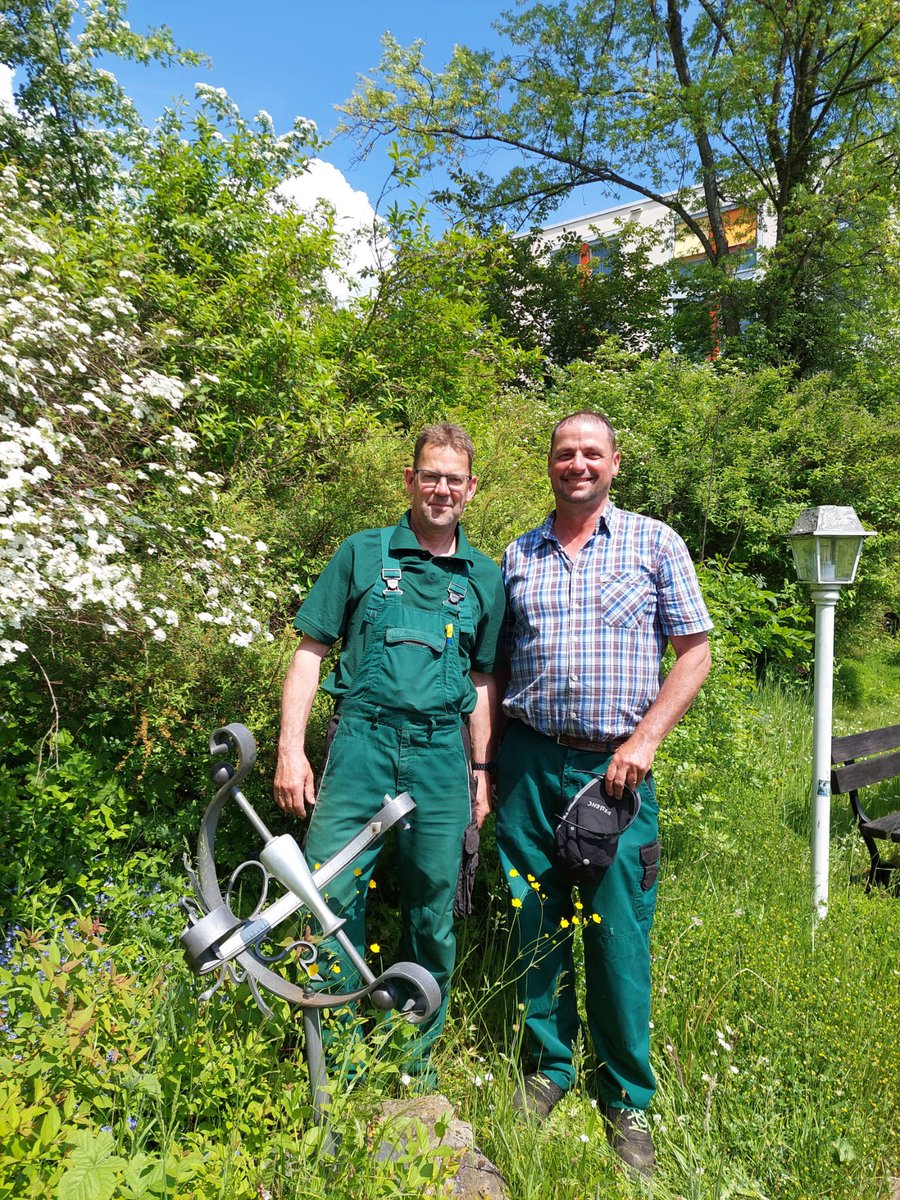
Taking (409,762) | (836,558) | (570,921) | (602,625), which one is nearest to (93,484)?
(409,762)

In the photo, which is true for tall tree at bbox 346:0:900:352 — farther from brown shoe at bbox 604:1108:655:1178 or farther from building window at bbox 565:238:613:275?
brown shoe at bbox 604:1108:655:1178

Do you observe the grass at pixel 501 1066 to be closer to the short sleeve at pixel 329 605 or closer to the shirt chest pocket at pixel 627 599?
the short sleeve at pixel 329 605

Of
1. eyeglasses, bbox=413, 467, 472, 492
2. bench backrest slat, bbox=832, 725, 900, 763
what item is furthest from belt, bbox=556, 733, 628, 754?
bench backrest slat, bbox=832, 725, 900, 763

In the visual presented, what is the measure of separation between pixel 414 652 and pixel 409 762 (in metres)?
0.34

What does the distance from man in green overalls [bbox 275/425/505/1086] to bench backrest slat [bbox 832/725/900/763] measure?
3.06 meters

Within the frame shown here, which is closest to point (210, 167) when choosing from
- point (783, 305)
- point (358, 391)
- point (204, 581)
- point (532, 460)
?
point (358, 391)

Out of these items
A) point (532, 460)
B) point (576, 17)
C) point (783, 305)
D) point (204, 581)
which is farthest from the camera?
point (576, 17)

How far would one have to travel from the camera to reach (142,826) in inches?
131

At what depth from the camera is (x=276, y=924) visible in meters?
1.85

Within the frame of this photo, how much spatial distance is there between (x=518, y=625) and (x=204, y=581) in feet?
5.38

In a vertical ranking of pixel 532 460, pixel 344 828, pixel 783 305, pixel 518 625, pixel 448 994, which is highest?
pixel 783 305

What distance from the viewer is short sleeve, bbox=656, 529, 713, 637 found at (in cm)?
271

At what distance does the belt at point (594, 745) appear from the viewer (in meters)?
2.70

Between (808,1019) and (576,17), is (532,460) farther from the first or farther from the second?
(576,17)
